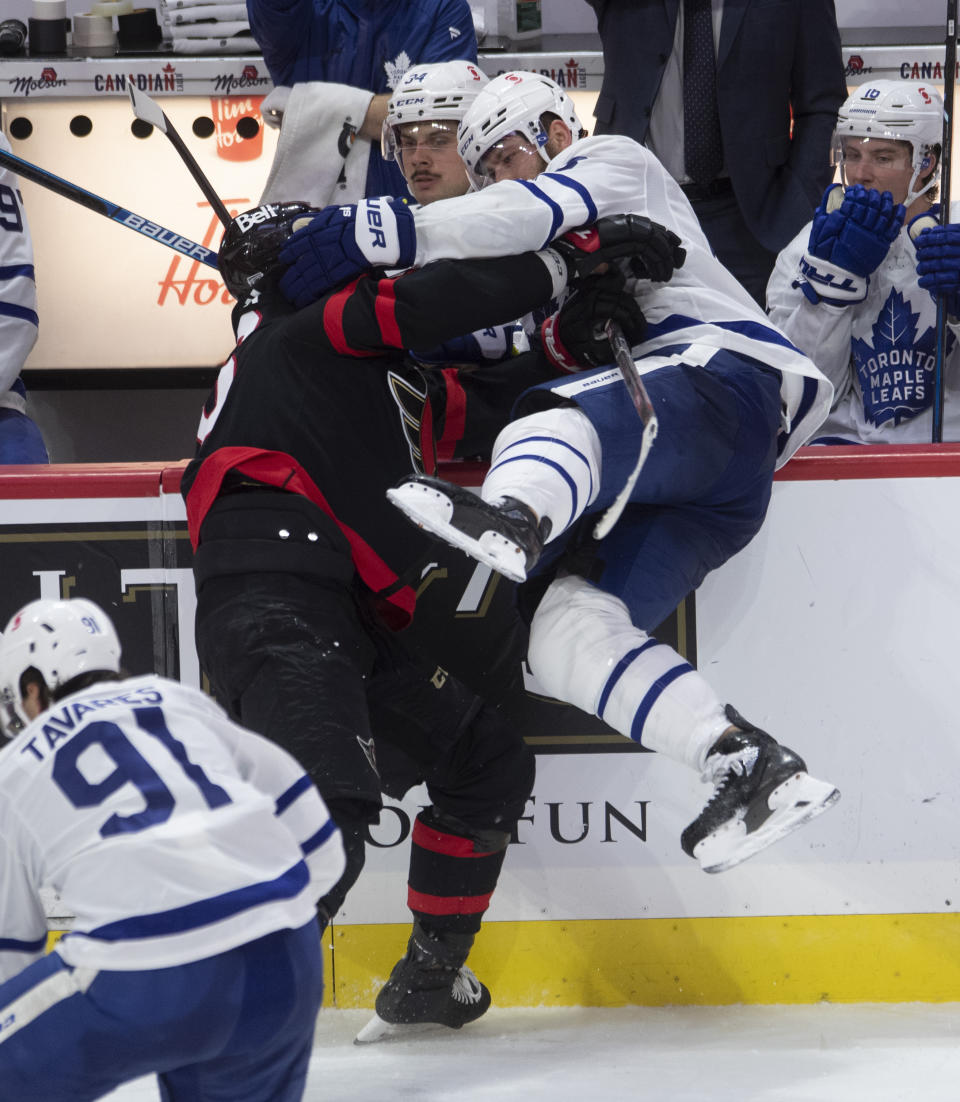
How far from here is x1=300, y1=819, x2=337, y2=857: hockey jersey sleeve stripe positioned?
1.95 metres

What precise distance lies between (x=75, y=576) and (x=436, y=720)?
2.26 ft

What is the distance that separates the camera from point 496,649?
2.83 meters

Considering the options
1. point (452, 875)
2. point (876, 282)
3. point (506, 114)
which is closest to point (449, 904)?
point (452, 875)

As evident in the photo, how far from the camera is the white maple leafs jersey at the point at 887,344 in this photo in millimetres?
3232

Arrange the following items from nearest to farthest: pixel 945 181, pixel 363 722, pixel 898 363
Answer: pixel 363 722 → pixel 898 363 → pixel 945 181

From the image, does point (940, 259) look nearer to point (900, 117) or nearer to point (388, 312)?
point (900, 117)

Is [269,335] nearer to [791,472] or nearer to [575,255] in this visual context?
[575,255]

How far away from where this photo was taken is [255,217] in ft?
8.57

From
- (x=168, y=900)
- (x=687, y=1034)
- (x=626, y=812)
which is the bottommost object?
A: (x=687, y=1034)

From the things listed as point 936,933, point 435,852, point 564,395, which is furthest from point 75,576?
point 936,933

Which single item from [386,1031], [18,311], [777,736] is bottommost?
[386,1031]

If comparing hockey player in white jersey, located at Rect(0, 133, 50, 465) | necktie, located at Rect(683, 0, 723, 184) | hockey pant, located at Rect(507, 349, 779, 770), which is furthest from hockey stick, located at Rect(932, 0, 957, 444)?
hockey player in white jersey, located at Rect(0, 133, 50, 465)

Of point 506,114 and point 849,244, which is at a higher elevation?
point 506,114

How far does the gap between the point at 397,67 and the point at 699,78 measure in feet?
2.37
